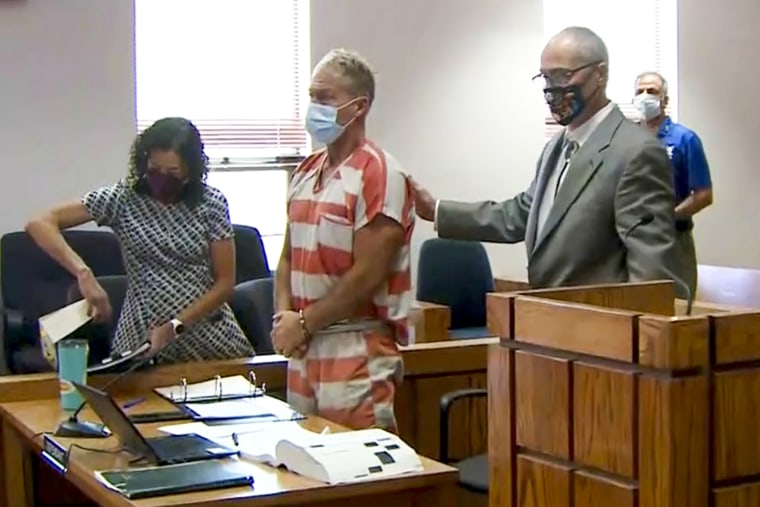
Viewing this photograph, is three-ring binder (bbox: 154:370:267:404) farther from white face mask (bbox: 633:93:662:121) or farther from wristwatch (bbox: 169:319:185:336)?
white face mask (bbox: 633:93:662:121)

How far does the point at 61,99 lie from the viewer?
5.64 m

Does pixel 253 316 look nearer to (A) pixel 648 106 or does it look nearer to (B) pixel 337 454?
(B) pixel 337 454

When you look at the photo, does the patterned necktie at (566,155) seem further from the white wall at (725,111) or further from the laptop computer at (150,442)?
the white wall at (725,111)

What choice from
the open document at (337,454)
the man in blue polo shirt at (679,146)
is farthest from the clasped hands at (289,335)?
the man in blue polo shirt at (679,146)

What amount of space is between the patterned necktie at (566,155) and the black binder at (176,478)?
1.03m

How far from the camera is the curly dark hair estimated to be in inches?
134

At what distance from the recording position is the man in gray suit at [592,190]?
9.02ft

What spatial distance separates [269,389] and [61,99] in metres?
2.72

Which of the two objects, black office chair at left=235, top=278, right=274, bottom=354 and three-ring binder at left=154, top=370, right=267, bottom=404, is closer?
three-ring binder at left=154, top=370, right=267, bottom=404

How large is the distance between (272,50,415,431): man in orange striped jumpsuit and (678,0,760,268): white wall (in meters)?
5.14

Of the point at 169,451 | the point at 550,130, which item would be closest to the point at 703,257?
the point at 550,130

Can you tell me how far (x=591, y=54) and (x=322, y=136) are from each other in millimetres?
694

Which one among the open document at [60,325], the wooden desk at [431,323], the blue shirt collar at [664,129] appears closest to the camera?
the open document at [60,325]

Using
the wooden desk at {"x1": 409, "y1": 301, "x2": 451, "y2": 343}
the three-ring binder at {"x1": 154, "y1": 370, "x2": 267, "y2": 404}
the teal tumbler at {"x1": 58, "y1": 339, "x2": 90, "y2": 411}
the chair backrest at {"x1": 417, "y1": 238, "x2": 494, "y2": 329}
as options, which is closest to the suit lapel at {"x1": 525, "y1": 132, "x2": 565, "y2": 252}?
the three-ring binder at {"x1": 154, "y1": 370, "x2": 267, "y2": 404}
